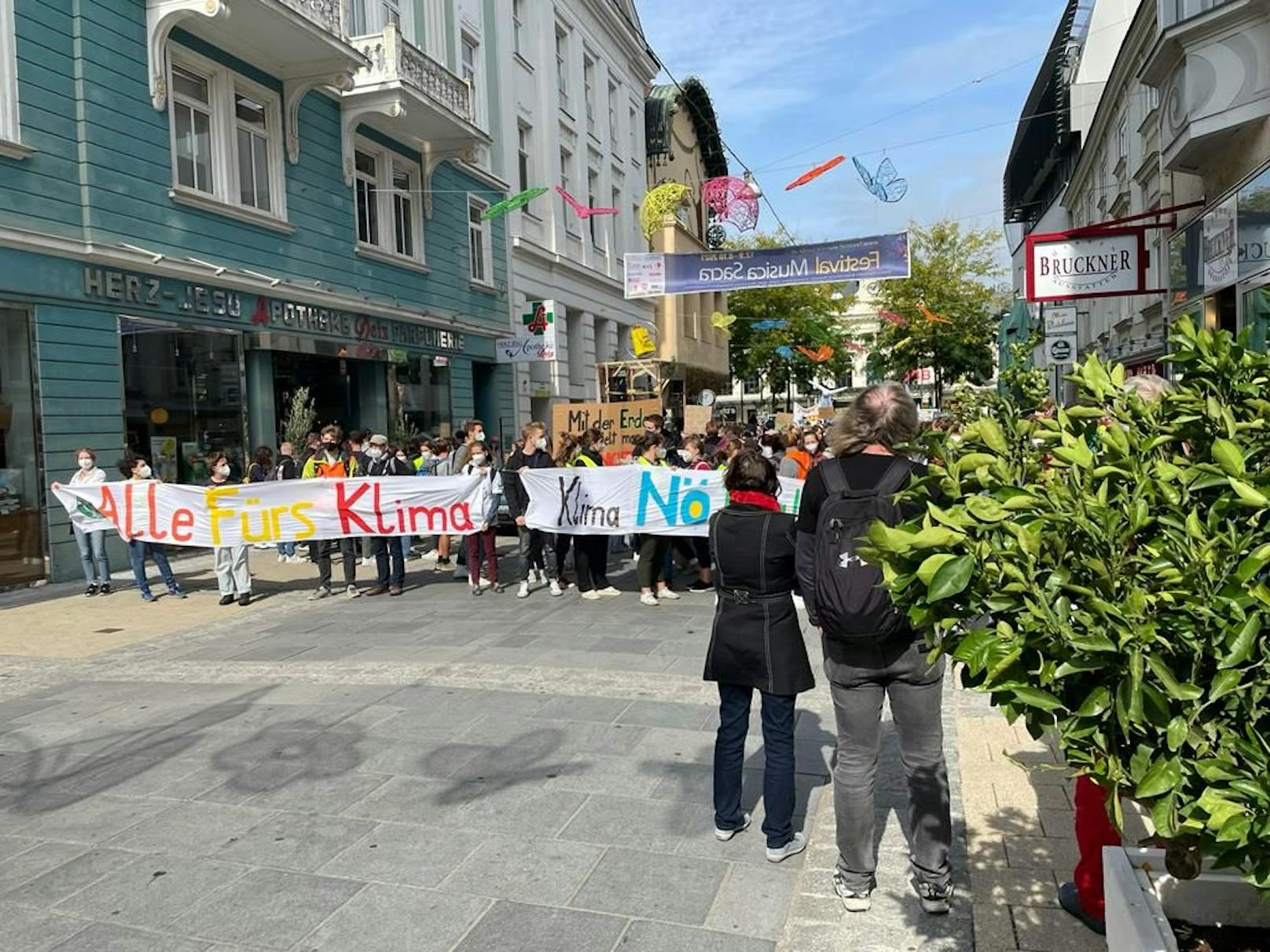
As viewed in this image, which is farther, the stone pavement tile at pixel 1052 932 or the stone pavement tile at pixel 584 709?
the stone pavement tile at pixel 584 709

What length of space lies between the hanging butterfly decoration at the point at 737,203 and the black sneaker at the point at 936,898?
20203 mm

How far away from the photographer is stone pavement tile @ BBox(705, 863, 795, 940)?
3.41 m

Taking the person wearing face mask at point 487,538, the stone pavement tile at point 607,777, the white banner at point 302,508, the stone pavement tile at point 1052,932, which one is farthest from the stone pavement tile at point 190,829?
the white banner at point 302,508

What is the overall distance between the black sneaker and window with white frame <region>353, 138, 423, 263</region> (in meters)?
16.7

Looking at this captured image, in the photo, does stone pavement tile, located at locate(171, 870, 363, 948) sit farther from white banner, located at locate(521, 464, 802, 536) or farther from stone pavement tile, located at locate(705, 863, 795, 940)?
white banner, located at locate(521, 464, 802, 536)

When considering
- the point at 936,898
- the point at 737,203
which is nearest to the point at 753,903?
the point at 936,898

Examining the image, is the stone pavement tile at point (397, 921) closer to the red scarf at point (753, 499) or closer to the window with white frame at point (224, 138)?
the red scarf at point (753, 499)

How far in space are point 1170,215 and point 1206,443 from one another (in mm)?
15216

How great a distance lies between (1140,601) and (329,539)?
9.89 m

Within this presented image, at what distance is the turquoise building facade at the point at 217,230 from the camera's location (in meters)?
11.7

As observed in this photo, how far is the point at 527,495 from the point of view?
10.5 meters

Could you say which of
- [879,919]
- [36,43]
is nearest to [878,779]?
[879,919]

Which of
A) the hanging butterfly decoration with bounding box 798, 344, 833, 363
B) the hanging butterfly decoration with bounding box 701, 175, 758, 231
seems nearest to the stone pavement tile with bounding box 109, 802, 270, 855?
the hanging butterfly decoration with bounding box 701, 175, 758, 231

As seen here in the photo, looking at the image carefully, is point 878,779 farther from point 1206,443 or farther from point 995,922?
point 1206,443
